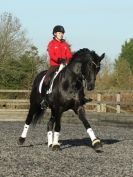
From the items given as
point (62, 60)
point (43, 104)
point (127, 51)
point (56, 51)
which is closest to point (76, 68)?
point (62, 60)

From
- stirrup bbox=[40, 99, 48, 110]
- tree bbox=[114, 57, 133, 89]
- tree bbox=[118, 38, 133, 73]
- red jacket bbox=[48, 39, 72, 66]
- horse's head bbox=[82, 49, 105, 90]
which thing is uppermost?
tree bbox=[118, 38, 133, 73]

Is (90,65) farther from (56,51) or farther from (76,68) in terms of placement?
(56,51)

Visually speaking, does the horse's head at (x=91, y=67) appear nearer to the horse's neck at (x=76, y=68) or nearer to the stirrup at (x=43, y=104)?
the horse's neck at (x=76, y=68)

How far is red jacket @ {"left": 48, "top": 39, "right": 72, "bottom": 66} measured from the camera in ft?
34.1

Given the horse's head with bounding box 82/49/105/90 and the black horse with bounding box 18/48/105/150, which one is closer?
the horse's head with bounding box 82/49/105/90

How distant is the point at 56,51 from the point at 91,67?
1137 millimetres

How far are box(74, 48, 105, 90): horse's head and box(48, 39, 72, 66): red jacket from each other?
0.65 meters

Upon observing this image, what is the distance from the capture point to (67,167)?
7.48 metres

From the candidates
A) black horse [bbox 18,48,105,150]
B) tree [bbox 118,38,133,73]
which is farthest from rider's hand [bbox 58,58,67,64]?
tree [bbox 118,38,133,73]

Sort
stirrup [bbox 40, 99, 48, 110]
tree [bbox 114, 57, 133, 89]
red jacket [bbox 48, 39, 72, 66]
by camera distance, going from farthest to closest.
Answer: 1. tree [bbox 114, 57, 133, 89]
2. stirrup [bbox 40, 99, 48, 110]
3. red jacket [bbox 48, 39, 72, 66]

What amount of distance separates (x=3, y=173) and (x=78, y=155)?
92.2 inches

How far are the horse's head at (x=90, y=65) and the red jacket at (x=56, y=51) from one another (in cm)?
65

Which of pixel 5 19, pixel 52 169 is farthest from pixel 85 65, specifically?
pixel 5 19

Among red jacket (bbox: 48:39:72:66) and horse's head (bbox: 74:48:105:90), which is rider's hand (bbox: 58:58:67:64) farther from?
horse's head (bbox: 74:48:105:90)
